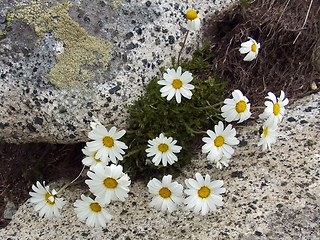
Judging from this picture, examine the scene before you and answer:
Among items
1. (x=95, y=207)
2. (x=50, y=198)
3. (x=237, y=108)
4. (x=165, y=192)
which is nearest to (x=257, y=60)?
(x=237, y=108)

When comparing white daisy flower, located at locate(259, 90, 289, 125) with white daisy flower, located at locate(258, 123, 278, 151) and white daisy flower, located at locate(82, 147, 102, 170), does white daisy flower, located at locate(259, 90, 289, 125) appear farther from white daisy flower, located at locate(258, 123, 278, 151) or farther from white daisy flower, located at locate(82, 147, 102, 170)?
white daisy flower, located at locate(82, 147, 102, 170)

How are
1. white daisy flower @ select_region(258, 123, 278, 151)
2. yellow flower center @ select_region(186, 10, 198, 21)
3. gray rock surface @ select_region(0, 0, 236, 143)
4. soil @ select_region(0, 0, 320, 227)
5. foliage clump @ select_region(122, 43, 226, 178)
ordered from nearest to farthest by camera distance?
white daisy flower @ select_region(258, 123, 278, 151), yellow flower center @ select_region(186, 10, 198, 21), gray rock surface @ select_region(0, 0, 236, 143), foliage clump @ select_region(122, 43, 226, 178), soil @ select_region(0, 0, 320, 227)

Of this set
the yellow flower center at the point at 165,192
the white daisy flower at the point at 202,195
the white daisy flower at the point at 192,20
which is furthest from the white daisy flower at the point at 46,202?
the white daisy flower at the point at 192,20

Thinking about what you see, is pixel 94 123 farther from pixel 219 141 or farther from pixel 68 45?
pixel 219 141

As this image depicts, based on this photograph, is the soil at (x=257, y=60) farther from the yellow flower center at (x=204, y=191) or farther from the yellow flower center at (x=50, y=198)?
the yellow flower center at (x=204, y=191)

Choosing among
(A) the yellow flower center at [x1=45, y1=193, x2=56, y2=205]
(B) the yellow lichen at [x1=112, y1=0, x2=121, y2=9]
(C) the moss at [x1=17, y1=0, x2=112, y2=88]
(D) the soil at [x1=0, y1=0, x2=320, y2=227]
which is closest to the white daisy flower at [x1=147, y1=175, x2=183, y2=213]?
(A) the yellow flower center at [x1=45, y1=193, x2=56, y2=205]

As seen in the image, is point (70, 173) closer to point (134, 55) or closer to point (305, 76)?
point (134, 55)

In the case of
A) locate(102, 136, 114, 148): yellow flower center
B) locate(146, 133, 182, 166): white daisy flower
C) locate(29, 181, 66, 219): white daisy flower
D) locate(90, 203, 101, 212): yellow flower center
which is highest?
locate(102, 136, 114, 148): yellow flower center
